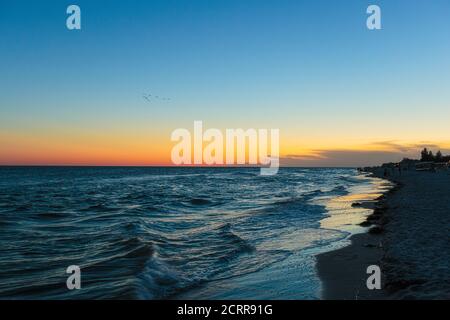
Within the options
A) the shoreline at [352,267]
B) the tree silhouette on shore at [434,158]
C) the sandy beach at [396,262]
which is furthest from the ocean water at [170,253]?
the tree silhouette on shore at [434,158]

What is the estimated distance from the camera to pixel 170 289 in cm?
1046

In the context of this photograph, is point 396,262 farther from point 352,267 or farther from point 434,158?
point 434,158

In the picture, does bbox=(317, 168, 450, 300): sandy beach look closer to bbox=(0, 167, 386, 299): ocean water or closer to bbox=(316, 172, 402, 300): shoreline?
bbox=(316, 172, 402, 300): shoreline

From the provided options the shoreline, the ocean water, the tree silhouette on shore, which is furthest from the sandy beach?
the tree silhouette on shore

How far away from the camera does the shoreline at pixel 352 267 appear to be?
9163 mm

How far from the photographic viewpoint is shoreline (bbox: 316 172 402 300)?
30.1ft

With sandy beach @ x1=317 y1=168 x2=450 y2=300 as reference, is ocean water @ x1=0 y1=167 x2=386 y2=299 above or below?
below

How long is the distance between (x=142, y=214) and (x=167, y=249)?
499 inches

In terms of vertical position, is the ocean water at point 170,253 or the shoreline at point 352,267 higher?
the shoreline at point 352,267

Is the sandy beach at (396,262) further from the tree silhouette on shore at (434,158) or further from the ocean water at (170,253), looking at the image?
the tree silhouette on shore at (434,158)

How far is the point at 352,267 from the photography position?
11648 mm

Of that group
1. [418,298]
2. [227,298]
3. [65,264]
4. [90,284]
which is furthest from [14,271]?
[418,298]

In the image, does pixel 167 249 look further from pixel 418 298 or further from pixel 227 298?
pixel 418 298
